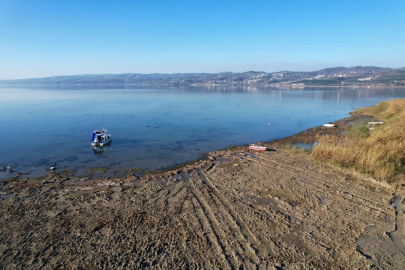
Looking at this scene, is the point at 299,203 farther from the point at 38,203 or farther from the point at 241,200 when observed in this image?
the point at 38,203

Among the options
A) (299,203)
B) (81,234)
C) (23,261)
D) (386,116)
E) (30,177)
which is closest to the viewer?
(23,261)

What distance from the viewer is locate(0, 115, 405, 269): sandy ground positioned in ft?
22.8

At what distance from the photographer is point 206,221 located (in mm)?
8844

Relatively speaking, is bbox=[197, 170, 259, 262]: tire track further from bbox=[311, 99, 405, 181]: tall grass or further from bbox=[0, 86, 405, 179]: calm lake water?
bbox=[311, 99, 405, 181]: tall grass

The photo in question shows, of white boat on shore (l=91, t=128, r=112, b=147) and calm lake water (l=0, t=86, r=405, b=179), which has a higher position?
white boat on shore (l=91, t=128, r=112, b=147)

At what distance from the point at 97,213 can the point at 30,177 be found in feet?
25.4

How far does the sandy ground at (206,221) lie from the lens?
6.94 m

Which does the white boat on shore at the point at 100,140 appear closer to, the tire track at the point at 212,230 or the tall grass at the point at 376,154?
the tire track at the point at 212,230

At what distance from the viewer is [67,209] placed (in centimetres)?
988

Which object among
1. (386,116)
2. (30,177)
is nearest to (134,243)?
(30,177)

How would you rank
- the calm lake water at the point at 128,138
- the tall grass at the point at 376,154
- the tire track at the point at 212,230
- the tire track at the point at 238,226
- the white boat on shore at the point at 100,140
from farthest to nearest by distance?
the white boat on shore at the point at 100,140 → the calm lake water at the point at 128,138 → the tall grass at the point at 376,154 → the tire track at the point at 238,226 → the tire track at the point at 212,230

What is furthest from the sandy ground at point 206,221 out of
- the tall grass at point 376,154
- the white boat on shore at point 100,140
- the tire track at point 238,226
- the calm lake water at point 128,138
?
the white boat on shore at point 100,140

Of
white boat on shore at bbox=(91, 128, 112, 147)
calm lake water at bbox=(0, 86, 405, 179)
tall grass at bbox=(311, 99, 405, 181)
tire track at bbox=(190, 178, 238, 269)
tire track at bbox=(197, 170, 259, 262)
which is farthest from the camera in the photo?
white boat on shore at bbox=(91, 128, 112, 147)

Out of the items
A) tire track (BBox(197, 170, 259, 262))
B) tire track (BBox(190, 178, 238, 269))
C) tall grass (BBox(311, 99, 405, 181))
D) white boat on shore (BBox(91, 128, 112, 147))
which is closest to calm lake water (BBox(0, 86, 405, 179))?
white boat on shore (BBox(91, 128, 112, 147))
